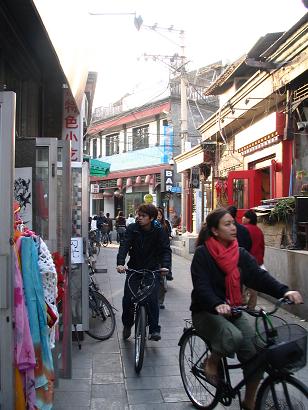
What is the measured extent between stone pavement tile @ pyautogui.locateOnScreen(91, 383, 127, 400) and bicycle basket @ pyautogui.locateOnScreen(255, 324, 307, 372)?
192cm

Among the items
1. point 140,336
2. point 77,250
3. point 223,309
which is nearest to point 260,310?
point 223,309

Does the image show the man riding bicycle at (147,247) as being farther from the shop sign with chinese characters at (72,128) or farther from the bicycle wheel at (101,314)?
the shop sign with chinese characters at (72,128)

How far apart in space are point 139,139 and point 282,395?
32903 millimetres

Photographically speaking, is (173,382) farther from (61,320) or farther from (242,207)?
(242,207)

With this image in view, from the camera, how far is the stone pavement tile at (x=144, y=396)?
4.50 metres

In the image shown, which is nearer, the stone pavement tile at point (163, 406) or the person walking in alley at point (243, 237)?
the stone pavement tile at point (163, 406)

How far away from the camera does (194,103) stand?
32.7 meters

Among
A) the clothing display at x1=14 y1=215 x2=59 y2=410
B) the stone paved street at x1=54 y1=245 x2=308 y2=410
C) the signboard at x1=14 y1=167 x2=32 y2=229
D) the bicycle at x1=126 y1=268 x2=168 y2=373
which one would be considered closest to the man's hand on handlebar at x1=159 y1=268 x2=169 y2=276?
the bicycle at x1=126 y1=268 x2=168 y2=373

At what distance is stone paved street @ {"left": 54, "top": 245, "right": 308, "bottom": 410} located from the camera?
14.6 feet

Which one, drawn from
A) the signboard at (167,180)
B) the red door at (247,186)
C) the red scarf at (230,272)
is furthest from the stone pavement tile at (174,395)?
the signboard at (167,180)

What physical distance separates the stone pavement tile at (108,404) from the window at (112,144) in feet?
111

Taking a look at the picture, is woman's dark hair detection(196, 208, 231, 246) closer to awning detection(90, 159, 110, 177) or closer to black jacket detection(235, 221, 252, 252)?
black jacket detection(235, 221, 252, 252)

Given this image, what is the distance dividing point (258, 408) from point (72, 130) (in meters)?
4.62

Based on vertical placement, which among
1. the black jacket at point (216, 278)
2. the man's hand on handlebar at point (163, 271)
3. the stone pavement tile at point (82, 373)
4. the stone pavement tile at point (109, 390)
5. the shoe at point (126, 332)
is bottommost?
the stone pavement tile at point (82, 373)
